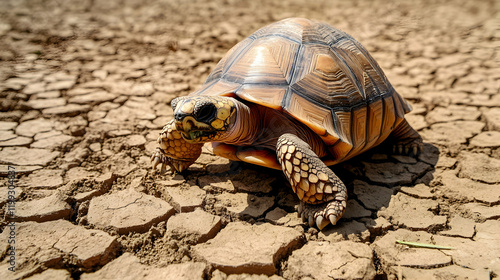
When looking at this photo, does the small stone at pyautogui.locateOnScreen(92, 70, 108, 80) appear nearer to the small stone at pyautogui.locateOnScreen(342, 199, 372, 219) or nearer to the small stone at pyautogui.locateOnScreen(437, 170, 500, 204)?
the small stone at pyautogui.locateOnScreen(342, 199, 372, 219)

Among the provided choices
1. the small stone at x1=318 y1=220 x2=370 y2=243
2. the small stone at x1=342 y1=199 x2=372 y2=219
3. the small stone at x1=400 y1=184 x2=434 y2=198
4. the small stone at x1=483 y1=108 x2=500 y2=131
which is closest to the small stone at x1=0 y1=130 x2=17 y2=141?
the small stone at x1=318 y1=220 x2=370 y2=243

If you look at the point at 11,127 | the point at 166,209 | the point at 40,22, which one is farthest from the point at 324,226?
the point at 40,22

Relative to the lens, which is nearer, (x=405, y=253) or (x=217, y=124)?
(x=405, y=253)

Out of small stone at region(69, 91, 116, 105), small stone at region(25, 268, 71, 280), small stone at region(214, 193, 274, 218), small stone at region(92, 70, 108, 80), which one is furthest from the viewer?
small stone at region(92, 70, 108, 80)

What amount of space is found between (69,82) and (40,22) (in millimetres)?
2352

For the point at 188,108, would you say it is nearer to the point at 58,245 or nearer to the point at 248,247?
the point at 248,247

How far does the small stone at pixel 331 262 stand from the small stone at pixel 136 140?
163cm

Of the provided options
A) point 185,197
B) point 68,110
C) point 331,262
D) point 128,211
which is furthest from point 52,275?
point 68,110

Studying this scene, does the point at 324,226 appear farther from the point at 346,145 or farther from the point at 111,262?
the point at 111,262

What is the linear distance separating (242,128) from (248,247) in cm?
70

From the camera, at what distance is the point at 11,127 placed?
3014 mm

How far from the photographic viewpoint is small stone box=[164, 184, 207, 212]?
2.19m

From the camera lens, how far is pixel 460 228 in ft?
6.74

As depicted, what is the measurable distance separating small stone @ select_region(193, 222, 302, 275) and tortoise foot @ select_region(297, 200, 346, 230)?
119 millimetres
